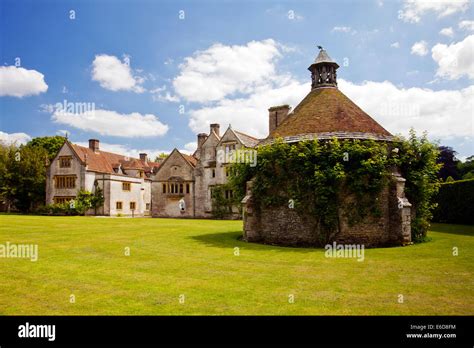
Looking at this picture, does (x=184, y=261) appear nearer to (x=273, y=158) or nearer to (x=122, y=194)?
(x=273, y=158)

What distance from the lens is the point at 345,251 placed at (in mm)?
13656

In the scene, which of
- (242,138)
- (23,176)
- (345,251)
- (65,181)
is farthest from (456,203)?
(23,176)

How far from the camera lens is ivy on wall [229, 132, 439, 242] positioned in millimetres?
15109

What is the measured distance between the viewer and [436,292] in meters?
7.52

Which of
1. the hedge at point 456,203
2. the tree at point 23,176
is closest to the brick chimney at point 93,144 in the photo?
the tree at point 23,176

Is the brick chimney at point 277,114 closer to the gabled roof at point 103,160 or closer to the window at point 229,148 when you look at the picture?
the window at point 229,148

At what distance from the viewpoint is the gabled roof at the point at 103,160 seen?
43178mm

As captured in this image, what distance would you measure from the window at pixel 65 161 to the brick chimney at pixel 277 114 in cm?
2743

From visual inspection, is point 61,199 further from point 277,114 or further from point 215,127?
point 277,114

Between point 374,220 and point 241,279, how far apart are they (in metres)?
9.30
